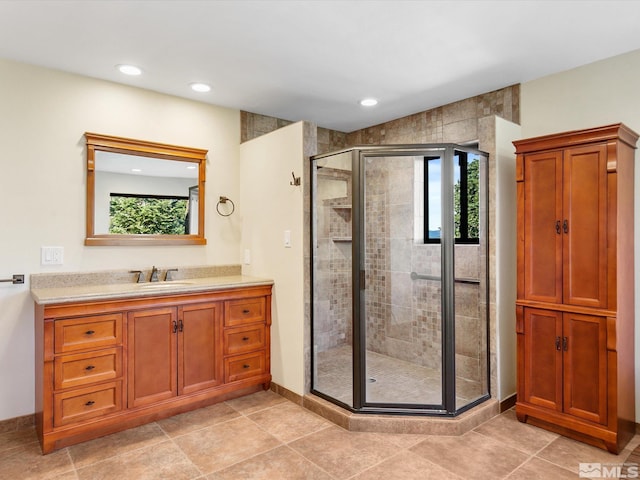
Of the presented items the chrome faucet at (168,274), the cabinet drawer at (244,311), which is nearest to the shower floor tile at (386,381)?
the cabinet drawer at (244,311)

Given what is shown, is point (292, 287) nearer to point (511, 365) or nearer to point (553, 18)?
point (511, 365)

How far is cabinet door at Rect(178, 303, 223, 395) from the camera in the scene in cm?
293

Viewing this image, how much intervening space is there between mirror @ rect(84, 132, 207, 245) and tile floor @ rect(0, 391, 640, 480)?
4.73 feet

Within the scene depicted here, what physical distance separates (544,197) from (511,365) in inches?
51.9

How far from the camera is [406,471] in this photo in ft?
7.32

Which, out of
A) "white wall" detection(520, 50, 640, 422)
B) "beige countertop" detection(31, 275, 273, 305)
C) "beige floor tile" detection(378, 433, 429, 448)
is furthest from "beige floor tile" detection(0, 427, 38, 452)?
"white wall" detection(520, 50, 640, 422)

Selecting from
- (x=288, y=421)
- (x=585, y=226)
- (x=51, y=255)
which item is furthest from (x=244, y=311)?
(x=585, y=226)

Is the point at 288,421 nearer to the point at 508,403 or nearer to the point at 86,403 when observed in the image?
the point at 86,403

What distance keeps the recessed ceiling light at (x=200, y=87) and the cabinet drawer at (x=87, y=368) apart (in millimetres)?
2032

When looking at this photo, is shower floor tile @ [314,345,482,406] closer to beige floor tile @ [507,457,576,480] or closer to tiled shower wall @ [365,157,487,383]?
tiled shower wall @ [365,157,487,383]

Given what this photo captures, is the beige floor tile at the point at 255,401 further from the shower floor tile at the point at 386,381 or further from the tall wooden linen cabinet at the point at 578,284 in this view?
the tall wooden linen cabinet at the point at 578,284

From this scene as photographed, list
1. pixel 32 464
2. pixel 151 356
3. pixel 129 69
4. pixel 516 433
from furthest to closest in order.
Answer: pixel 129 69 < pixel 151 356 < pixel 516 433 < pixel 32 464

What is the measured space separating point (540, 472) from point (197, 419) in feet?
7.21

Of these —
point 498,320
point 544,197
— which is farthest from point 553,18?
point 498,320
